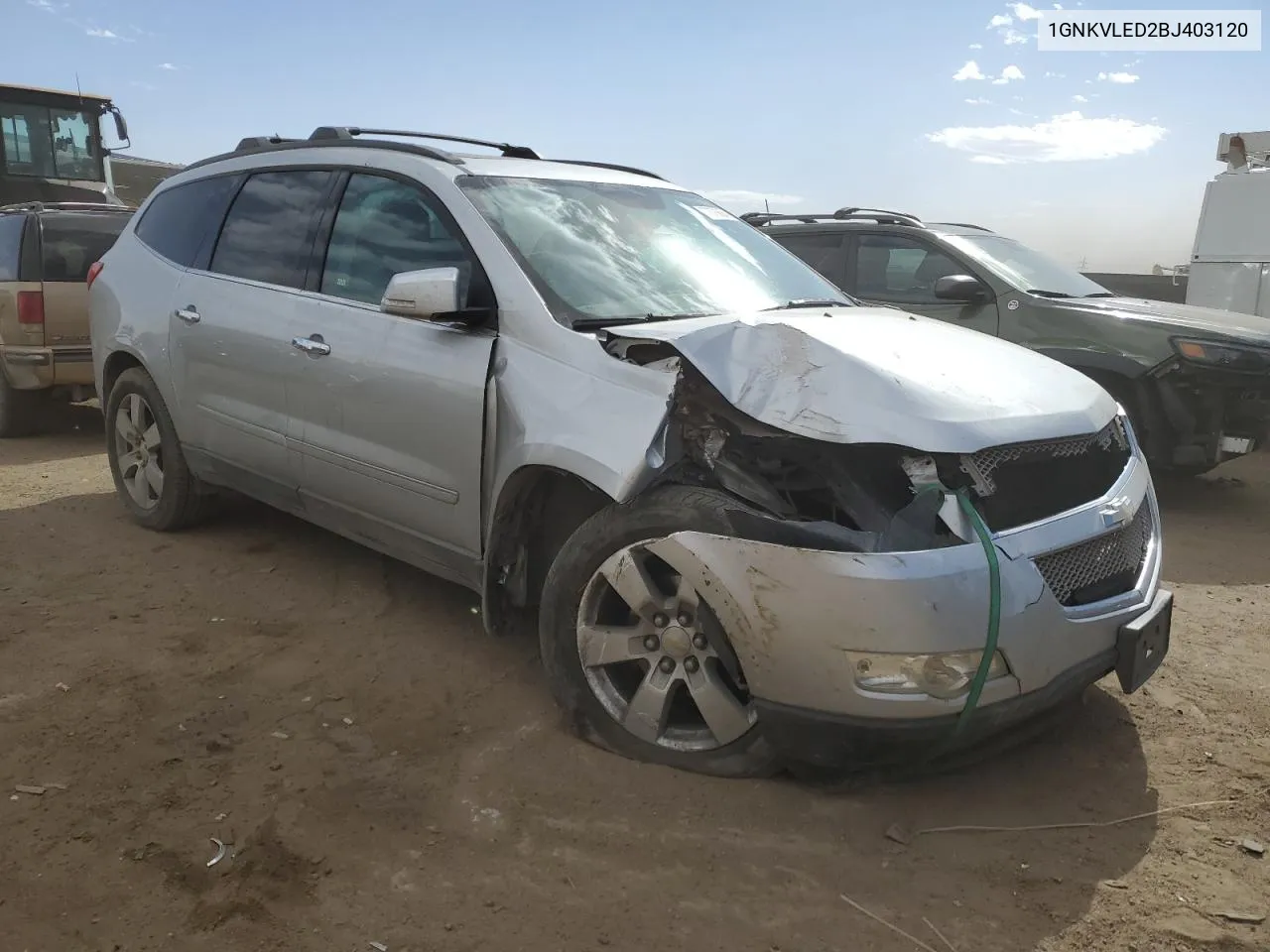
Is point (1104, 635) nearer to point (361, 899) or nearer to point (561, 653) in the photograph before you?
Answer: point (561, 653)

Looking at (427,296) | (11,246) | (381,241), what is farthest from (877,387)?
(11,246)

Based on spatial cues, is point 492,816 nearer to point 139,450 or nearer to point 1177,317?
point 139,450

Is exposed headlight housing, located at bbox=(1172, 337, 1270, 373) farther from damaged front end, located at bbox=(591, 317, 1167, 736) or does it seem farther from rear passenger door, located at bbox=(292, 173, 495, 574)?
rear passenger door, located at bbox=(292, 173, 495, 574)

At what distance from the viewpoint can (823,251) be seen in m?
7.52

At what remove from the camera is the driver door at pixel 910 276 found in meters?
6.65

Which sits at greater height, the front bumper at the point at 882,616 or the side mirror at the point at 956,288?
the side mirror at the point at 956,288

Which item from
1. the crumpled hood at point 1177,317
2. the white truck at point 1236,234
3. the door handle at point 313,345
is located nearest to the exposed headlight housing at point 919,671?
the door handle at point 313,345

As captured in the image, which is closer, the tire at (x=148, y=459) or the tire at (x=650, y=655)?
the tire at (x=650, y=655)

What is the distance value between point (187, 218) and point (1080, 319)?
199 inches

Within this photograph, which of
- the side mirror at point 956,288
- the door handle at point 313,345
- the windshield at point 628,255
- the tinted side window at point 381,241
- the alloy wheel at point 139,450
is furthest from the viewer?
the side mirror at point 956,288

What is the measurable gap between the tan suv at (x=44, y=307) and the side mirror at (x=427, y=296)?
18.7 feet

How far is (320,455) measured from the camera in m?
4.07

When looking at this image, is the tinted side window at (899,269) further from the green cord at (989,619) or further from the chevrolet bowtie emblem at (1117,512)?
the green cord at (989,619)

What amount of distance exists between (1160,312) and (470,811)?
17.5 feet
